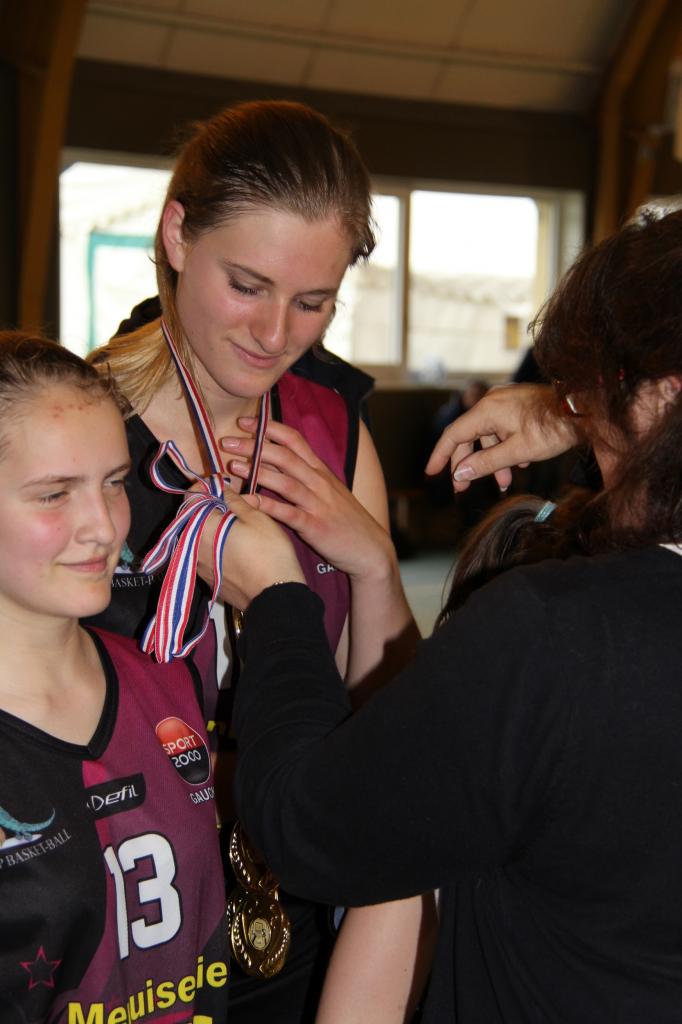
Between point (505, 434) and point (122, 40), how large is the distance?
7.23 meters

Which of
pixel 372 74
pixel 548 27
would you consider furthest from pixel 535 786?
pixel 548 27

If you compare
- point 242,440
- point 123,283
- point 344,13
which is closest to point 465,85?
point 344,13

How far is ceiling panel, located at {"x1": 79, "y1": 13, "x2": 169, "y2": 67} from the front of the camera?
24.8 feet

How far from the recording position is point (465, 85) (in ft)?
29.4

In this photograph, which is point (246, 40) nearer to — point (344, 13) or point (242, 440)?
point (344, 13)

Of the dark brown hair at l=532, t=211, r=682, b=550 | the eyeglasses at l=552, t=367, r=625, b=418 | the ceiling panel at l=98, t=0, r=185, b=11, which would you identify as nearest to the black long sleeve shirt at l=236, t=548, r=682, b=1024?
the dark brown hair at l=532, t=211, r=682, b=550

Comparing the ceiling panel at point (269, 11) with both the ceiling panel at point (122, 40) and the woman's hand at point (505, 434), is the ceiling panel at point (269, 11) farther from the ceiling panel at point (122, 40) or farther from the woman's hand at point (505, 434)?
the woman's hand at point (505, 434)

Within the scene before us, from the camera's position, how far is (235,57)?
8.09 meters

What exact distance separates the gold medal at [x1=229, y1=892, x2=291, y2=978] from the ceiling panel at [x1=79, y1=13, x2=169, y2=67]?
742cm

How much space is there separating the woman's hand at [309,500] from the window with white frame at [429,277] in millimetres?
7120

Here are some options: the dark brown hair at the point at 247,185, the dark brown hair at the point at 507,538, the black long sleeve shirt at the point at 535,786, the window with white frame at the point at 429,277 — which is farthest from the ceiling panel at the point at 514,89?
the black long sleeve shirt at the point at 535,786

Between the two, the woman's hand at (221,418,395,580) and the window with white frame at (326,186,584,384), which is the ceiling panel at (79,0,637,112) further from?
the woman's hand at (221,418,395,580)

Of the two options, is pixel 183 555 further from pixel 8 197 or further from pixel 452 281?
pixel 452 281

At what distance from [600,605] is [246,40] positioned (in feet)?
26.3
